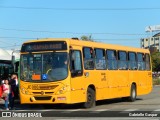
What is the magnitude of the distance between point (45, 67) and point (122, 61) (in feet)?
19.5

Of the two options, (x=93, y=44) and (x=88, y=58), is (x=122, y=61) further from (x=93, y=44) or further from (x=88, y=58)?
(x=88, y=58)

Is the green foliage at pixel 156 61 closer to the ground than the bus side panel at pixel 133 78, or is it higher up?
higher up

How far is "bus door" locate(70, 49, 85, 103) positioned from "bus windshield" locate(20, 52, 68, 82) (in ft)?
1.14

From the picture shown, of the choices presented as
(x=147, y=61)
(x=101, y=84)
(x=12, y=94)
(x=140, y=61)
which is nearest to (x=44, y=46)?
(x=12, y=94)

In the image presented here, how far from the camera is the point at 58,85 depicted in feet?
60.2

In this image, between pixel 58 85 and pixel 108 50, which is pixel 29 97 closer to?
pixel 58 85

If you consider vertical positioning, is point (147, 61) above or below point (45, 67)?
above

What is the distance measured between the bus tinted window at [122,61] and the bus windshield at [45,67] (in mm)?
5288

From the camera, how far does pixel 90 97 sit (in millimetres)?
19859

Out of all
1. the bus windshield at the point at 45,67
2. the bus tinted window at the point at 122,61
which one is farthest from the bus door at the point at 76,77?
the bus tinted window at the point at 122,61

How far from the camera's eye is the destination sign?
18.8 metres

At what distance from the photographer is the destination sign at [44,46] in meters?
18.8

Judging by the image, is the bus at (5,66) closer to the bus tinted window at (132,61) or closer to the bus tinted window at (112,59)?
the bus tinted window at (132,61)

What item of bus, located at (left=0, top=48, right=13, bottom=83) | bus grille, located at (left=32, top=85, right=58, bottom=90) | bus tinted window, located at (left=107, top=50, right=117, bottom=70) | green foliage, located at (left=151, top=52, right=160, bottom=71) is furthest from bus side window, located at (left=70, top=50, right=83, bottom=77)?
green foliage, located at (left=151, top=52, right=160, bottom=71)
